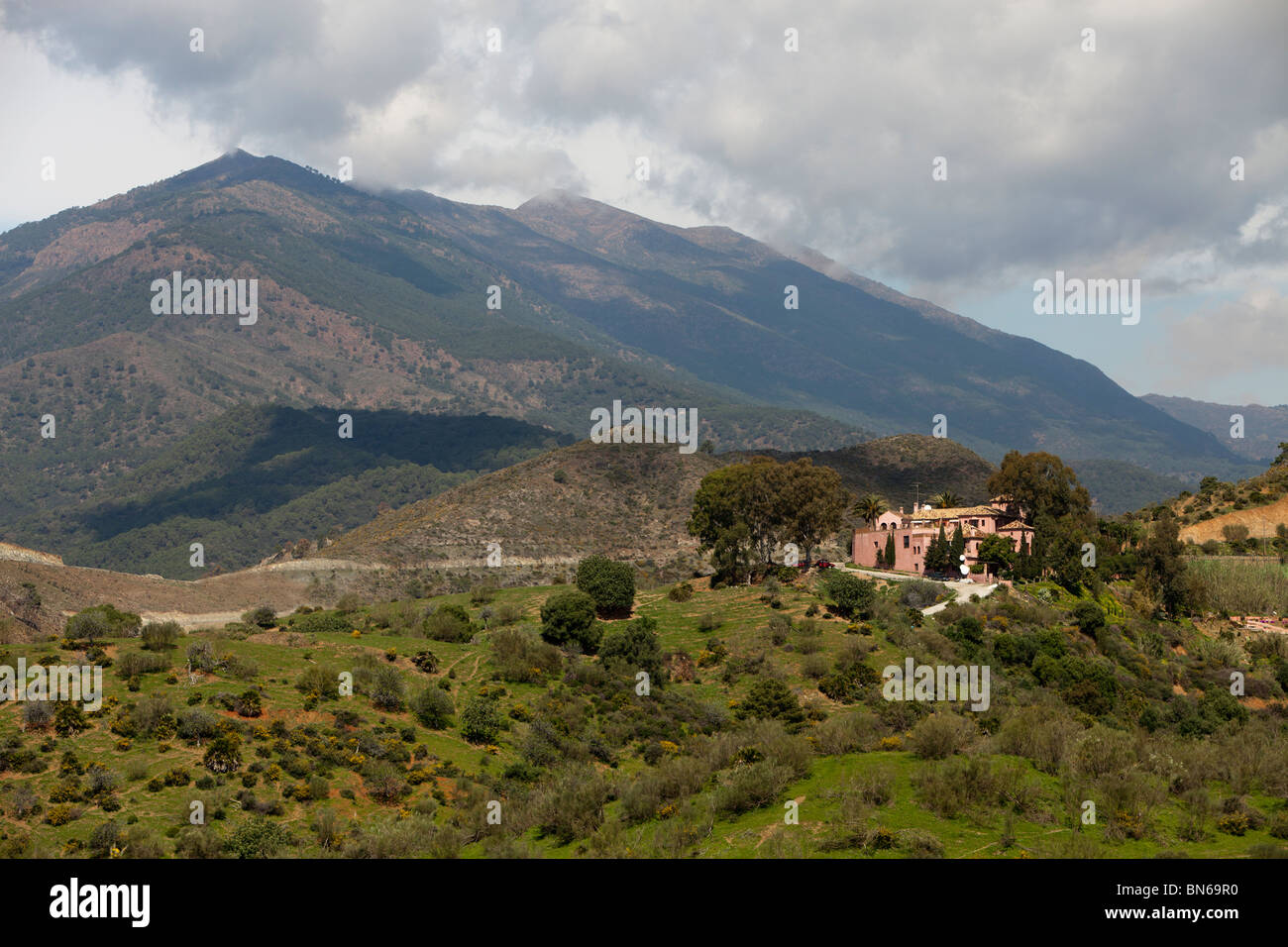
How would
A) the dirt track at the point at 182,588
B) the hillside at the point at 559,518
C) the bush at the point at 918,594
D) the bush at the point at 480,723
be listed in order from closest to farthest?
1. the bush at the point at 480,723
2. the bush at the point at 918,594
3. the dirt track at the point at 182,588
4. the hillside at the point at 559,518

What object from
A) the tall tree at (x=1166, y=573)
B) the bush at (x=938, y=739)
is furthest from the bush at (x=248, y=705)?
the tall tree at (x=1166, y=573)

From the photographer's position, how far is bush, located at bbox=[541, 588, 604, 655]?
5984cm

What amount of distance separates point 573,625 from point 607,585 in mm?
7794

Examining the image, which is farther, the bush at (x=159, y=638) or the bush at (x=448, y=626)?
the bush at (x=448, y=626)

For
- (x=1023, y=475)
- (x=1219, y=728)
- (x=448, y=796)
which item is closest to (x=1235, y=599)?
(x=1023, y=475)

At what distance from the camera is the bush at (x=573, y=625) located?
59844 mm

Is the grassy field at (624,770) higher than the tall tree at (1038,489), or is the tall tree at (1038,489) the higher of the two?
the tall tree at (1038,489)

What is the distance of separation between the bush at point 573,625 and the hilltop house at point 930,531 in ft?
105

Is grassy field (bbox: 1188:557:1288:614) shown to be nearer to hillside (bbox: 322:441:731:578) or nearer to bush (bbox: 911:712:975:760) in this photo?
hillside (bbox: 322:441:731:578)

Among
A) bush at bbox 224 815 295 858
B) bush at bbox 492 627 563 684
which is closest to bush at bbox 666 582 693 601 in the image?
bush at bbox 492 627 563 684

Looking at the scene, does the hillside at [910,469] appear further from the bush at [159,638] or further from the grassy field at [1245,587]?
the bush at [159,638]

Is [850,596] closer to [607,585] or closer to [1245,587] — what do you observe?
[607,585]

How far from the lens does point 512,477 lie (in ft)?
453
